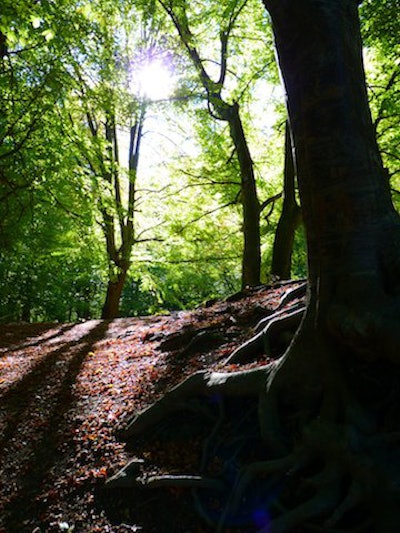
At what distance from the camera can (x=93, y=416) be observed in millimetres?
4512

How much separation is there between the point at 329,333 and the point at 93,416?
3154 mm

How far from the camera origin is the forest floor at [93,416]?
117 inches

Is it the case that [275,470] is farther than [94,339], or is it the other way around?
[94,339]

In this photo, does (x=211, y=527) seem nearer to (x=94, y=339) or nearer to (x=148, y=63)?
(x=94, y=339)

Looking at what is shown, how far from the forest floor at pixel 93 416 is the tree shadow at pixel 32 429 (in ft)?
0.04

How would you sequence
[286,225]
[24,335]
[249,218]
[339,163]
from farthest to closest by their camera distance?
[249,218], [286,225], [24,335], [339,163]

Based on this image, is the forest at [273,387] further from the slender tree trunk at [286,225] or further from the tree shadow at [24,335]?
the slender tree trunk at [286,225]

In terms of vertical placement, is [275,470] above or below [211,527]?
above

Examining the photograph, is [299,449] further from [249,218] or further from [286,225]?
[249,218]

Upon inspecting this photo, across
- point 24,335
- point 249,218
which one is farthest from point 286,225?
point 24,335

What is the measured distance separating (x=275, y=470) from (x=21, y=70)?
32.2 ft

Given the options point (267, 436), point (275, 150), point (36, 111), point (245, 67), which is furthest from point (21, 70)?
point (275, 150)

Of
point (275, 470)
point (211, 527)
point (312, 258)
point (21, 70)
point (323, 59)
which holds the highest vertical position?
point (21, 70)

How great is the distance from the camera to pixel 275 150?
16.0m
